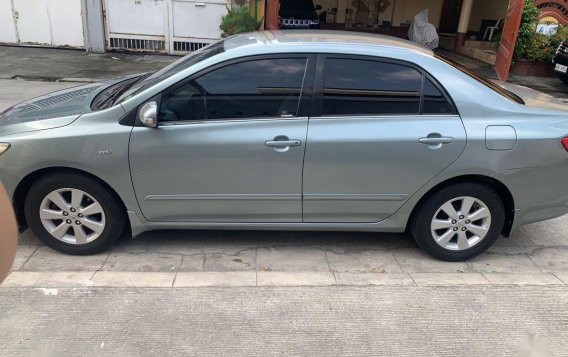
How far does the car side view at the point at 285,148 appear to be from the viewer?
3.23 meters

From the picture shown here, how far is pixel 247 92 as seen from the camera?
3.30 m

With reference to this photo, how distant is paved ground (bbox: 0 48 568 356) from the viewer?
2.69 meters

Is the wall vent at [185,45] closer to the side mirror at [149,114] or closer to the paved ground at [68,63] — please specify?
the paved ground at [68,63]

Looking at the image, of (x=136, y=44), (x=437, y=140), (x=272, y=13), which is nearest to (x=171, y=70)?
(x=437, y=140)

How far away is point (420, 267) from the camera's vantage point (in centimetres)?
358

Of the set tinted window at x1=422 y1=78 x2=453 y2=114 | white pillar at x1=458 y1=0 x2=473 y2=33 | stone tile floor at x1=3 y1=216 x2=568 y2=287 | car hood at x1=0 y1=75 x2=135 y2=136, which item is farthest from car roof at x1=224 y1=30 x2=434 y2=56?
white pillar at x1=458 y1=0 x2=473 y2=33

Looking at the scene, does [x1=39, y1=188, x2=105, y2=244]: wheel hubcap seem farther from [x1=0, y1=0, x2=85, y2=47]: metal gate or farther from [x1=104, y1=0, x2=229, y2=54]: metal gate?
[x1=0, y1=0, x2=85, y2=47]: metal gate

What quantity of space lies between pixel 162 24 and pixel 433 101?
33.3 feet

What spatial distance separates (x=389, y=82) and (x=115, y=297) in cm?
232

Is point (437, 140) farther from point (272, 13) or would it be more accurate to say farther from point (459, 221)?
point (272, 13)

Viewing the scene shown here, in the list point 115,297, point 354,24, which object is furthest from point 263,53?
point 354,24

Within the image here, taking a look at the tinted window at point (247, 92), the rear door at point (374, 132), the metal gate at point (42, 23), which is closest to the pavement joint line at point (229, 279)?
the rear door at point (374, 132)

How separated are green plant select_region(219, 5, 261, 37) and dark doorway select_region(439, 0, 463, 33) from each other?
9.23 meters

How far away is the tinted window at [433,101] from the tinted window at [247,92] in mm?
877
